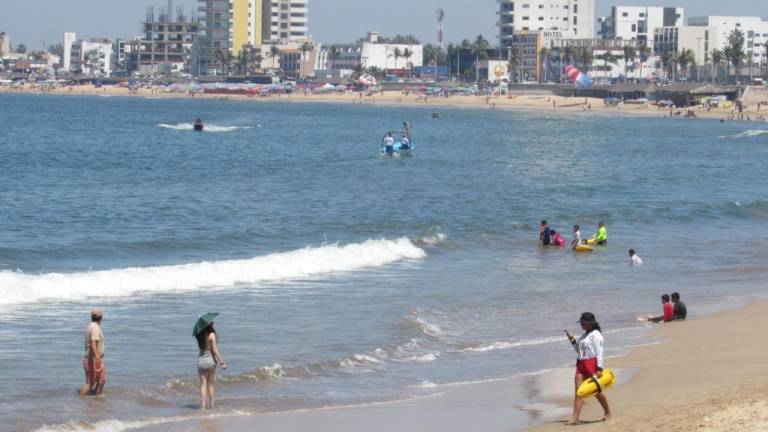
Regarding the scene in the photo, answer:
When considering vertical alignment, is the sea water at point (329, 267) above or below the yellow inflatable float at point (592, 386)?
below

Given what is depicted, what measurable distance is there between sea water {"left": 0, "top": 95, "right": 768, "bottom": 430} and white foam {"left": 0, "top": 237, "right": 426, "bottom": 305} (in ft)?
0.24

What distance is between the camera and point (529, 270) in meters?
31.9

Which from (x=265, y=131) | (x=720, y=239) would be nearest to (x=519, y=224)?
(x=720, y=239)

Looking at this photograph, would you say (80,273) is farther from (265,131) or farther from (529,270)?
(265,131)

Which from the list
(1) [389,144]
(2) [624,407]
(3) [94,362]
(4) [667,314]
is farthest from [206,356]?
(1) [389,144]

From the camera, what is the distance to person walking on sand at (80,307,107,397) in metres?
17.0

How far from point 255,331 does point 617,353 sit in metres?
6.32

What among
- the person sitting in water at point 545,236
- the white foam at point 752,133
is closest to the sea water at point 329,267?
the person sitting in water at point 545,236

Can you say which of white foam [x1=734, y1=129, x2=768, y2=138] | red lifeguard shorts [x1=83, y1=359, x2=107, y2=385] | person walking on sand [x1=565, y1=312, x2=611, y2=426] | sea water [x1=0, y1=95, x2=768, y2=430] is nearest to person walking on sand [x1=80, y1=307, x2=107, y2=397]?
red lifeguard shorts [x1=83, y1=359, x2=107, y2=385]

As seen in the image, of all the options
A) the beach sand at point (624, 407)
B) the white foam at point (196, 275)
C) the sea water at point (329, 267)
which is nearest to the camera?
the beach sand at point (624, 407)

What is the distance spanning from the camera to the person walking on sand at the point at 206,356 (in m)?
16.2

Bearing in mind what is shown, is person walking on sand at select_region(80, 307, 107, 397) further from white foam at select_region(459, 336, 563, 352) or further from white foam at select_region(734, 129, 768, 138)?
white foam at select_region(734, 129, 768, 138)

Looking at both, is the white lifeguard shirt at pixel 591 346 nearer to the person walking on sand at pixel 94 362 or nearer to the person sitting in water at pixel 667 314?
the person walking on sand at pixel 94 362

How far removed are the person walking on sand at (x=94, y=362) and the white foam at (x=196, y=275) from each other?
791cm
